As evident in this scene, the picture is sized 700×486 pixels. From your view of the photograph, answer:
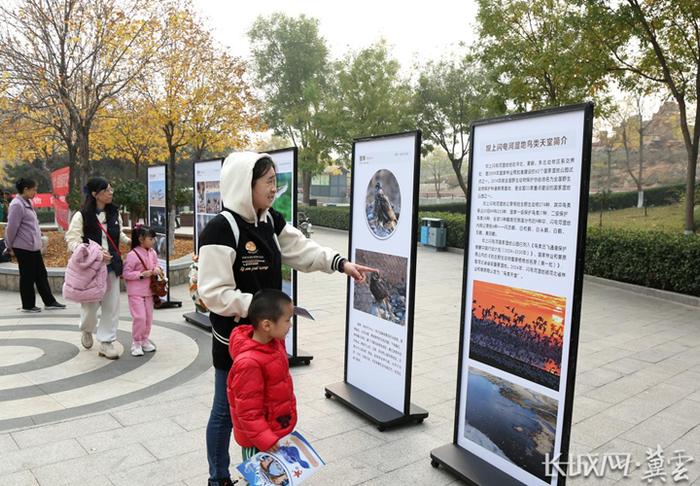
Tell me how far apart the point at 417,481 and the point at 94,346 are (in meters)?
4.10

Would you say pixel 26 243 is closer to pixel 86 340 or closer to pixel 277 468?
pixel 86 340

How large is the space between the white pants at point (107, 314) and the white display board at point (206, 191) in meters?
1.43

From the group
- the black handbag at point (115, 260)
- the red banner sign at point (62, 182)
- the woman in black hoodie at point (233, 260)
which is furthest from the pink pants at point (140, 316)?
the red banner sign at point (62, 182)

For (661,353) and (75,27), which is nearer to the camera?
(661,353)

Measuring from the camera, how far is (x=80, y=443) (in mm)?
3359

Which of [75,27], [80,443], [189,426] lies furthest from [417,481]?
[75,27]

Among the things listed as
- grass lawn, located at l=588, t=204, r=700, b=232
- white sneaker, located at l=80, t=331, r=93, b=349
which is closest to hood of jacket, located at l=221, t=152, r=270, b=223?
white sneaker, located at l=80, t=331, r=93, b=349

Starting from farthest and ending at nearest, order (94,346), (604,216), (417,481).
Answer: (604,216) → (94,346) → (417,481)

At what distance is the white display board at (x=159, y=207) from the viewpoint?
7199 mm

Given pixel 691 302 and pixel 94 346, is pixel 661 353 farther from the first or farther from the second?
pixel 94 346

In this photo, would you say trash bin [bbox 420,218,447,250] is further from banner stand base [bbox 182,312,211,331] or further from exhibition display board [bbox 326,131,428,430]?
exhibition display board [bbox 326,131,428,430]

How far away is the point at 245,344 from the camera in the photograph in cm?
226

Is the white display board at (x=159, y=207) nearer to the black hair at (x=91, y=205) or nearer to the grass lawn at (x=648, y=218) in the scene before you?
the black hair at (x=91, y=205)

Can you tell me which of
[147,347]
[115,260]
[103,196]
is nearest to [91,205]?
[103,196]
